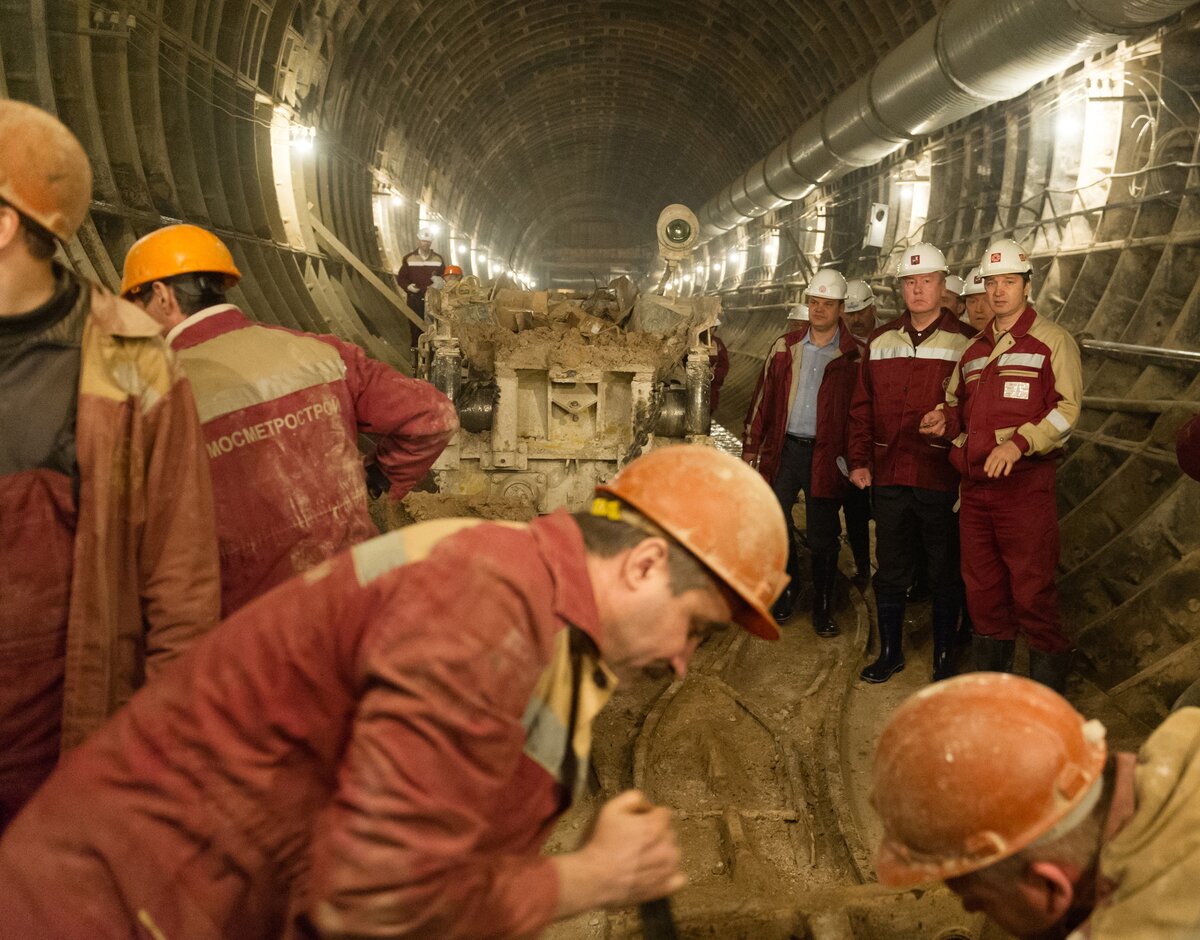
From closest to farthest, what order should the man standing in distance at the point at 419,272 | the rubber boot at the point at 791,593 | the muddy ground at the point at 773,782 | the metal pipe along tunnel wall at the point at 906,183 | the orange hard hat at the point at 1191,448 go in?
the muddy ground at the point at 773,782 < the orange hard hat at the point at 1191,448 < the metal pipe along tunnel wall at the point at 906,183 < the rubber boot at the point at 791,593 < the man standing in distance at the point at 419,272

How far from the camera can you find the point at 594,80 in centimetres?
2292

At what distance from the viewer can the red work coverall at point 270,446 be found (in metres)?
2.34

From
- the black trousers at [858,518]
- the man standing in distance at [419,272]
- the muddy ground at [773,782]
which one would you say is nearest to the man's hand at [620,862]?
the muddy ground at [773,782]

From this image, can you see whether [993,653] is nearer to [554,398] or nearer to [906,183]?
[554,398]

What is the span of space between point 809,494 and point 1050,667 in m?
1.62

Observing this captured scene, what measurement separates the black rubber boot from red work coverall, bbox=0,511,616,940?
129 inches

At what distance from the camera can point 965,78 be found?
7609 millimetres

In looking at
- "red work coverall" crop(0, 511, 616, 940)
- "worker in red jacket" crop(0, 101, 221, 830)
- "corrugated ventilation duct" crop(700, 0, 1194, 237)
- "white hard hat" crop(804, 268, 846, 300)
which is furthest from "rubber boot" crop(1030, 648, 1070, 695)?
"corrugated ventilation duct" crop(700, 0, 1194, 237)

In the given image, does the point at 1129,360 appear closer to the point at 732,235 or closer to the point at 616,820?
the point at 616,820

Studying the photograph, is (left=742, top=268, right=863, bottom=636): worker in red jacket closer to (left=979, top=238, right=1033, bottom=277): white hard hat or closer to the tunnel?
the tunnel

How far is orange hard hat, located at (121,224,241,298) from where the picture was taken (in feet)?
8.00

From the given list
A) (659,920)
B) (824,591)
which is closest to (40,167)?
(659,920)

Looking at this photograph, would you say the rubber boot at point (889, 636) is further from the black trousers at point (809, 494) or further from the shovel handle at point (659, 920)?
the shovel handle at point (659, 920)

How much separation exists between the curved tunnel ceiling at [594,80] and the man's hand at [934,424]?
858 cm
